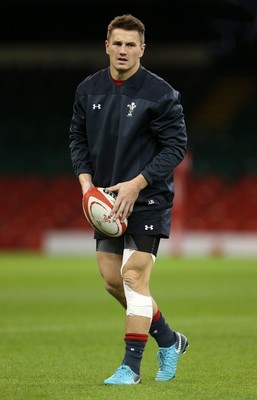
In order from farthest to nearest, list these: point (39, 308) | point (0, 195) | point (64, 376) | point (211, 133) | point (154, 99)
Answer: point (211, 133) → point (0, 195) → point (39, 308) → point (64, 376) → point (154, 99)

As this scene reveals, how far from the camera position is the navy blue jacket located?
7094mm

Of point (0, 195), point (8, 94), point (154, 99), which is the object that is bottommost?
point (0, 195)

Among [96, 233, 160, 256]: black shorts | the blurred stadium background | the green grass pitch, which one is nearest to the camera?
the green grass pitch

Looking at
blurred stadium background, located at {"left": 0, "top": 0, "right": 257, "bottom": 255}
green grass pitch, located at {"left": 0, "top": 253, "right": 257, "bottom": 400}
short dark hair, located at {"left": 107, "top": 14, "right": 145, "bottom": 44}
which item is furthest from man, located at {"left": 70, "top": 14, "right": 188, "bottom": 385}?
blurred stadium background, located at {"left": 0, "top": 0, "right": 257, "bottom": 255}

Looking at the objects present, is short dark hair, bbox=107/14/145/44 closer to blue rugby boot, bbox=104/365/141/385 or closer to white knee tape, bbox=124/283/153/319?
white knee tape, bbox=124/283/153/319

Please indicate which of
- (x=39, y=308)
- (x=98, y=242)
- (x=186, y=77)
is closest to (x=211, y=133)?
(x=186, y=77)

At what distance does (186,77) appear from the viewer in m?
37.5

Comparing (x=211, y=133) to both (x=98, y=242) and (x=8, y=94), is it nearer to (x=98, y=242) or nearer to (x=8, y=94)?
(x=8, y=94)

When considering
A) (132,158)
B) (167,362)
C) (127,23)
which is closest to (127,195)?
(132,158)

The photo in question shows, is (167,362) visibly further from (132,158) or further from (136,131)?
(136,131)

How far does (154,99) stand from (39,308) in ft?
24.1

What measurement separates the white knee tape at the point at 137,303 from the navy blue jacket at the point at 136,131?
53cm

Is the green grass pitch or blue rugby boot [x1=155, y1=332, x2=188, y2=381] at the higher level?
blue rugby boot [x1=155, y1=332, x2=188, y2=381]

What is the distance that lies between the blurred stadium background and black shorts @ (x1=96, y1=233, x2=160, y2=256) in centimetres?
2324
